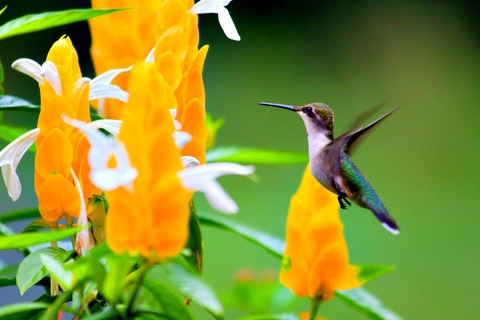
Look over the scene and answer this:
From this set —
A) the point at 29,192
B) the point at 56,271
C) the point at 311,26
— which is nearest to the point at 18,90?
the point at 29,192

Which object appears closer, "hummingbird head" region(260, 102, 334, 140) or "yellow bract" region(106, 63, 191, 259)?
"yellow bract" region(106, 63, 191, 259)

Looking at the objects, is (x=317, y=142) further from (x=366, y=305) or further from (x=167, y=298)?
(x=167, y=298)

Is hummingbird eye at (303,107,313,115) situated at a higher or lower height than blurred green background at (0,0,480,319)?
higher

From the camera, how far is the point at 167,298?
A: 521 mm

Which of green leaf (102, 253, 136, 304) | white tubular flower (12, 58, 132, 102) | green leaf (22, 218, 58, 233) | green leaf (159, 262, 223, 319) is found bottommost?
green leaf (22, 218, 58, 233)

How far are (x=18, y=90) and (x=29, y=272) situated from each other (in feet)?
14.2

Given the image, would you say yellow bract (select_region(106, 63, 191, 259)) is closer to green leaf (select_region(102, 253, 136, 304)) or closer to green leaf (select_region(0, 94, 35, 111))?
green leaf (select_region(102, 253, 136, 304))

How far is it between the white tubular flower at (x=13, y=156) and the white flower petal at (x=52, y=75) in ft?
0.10

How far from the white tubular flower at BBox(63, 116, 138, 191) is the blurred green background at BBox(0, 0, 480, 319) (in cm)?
278

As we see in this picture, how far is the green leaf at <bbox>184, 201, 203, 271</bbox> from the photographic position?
2.00 ft

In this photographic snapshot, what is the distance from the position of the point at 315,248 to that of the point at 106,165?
216mm

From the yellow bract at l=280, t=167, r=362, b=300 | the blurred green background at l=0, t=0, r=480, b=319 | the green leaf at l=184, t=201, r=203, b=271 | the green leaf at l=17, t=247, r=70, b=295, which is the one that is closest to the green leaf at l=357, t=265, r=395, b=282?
the yellow bract at l=280, t=167, r=362, b=300

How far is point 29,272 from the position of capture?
0.53m

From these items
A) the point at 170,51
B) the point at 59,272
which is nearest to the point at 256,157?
the point at 170,51
